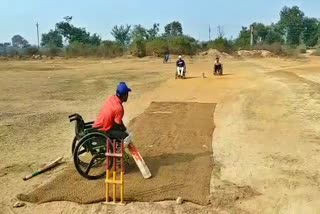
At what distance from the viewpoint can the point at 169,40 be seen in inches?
2744

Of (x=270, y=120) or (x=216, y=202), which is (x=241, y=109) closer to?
(x=270, y=120)

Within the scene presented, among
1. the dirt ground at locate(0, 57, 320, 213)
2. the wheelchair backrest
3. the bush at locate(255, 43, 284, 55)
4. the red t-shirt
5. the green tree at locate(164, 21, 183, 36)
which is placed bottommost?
the dirt ground at locate(0, 57, 320, 213)

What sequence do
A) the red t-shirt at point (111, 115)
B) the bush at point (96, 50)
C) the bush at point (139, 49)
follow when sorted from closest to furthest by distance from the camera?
the red t-shirt at point (111, 115)
the bush at point (139, 49)
the bush at point (96, 50)

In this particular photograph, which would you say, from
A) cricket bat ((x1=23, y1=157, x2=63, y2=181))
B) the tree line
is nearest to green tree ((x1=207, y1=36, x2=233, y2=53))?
the tree line

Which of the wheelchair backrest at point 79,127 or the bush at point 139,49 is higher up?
the bush at point 139,49

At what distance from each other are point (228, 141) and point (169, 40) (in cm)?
5932

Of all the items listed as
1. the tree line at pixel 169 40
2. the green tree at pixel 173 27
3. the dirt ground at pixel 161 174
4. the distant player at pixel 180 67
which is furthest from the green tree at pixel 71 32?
the dirt ground at pixel 161 174

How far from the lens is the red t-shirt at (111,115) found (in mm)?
8141

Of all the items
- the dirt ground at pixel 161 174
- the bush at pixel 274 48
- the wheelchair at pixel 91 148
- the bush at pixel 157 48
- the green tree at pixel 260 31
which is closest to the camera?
the dirt ground at pixel 161 174

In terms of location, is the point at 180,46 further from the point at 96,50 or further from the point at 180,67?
the point at 180,67

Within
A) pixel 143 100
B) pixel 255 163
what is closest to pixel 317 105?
pixel 143 100

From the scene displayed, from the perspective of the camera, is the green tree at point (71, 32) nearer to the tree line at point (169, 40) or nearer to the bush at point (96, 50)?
the tree line at point (169, 40)

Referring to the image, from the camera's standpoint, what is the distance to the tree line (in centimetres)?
6800

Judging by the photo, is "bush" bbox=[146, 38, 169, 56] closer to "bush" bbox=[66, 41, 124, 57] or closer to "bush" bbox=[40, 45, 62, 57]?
"bush" bbox=[66, 41, 124, 57]
